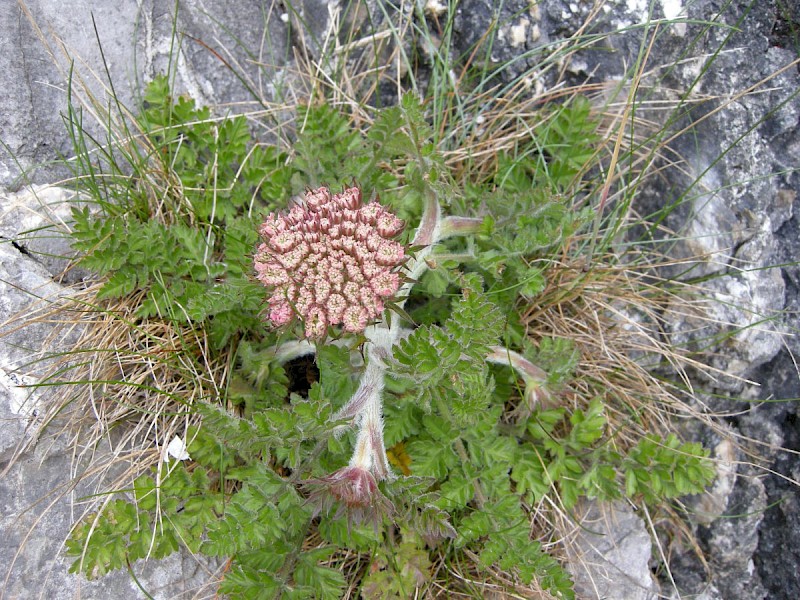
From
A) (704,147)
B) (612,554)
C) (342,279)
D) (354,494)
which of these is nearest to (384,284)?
(342,279)

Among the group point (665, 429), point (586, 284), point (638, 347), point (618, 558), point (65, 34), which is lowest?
point (618, 558)

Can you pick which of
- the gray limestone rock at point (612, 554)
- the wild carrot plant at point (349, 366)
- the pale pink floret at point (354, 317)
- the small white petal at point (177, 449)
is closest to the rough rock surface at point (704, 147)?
the gray limestone rock at point (612, 554)

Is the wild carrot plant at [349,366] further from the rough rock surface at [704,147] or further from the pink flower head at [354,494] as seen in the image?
the rough rock surface at [704,147]

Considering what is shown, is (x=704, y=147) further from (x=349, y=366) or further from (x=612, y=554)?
(x=349, y=366)

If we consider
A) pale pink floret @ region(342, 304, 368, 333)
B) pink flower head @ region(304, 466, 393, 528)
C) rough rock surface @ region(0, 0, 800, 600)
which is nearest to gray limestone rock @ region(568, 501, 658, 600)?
rough rock surface @ region(0, 0, 800, 600)

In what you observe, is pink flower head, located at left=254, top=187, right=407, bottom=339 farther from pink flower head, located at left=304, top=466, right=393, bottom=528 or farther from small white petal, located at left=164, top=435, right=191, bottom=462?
small white petal, located at left=164, top=435, right=191, bottom=462

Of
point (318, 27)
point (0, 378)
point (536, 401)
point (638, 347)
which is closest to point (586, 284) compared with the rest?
point (638, 347)

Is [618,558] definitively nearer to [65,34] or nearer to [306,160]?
[306,160]
